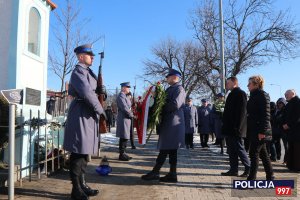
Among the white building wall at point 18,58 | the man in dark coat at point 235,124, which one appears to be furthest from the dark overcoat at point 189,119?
the white building wall at point 18,58

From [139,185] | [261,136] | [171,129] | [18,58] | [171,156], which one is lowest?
[139,185]

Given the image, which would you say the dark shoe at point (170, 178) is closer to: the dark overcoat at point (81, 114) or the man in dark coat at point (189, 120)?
the dark overcoat at point (81, 114)

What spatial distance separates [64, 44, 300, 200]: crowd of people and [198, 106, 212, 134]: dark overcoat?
142 inches

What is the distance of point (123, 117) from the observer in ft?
32.4

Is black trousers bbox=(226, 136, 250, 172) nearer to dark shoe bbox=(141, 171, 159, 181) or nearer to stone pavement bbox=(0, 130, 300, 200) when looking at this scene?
stone pavement bbox=(0, 130, 300, 200)

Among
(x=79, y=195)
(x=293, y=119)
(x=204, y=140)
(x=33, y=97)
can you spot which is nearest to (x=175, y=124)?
(x=79, y=195)

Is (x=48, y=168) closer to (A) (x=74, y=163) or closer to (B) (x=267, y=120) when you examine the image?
(A) (x=74, y=163)

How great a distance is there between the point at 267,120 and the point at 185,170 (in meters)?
2.52

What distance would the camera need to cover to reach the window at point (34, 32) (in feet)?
23.9

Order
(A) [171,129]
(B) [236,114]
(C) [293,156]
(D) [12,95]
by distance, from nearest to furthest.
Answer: (D) [12,95], (A) [171,129], (B) [236,114], (C) [293,156]

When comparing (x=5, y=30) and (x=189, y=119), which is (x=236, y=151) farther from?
(x=189, y=119)

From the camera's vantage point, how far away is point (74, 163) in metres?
5.27

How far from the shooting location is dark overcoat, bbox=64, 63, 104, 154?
17.0ft

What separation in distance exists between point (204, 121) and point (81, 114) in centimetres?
937
